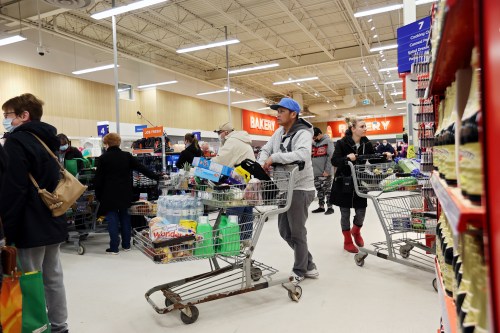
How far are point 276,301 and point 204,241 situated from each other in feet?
2.76

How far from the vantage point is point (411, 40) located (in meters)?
5.02

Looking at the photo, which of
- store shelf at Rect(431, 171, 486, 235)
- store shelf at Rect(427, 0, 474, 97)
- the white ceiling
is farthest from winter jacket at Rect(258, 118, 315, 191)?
the white ceiling

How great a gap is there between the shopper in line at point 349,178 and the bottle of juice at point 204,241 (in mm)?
2088

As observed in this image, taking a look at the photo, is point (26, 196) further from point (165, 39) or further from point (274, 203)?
point (165, 39)

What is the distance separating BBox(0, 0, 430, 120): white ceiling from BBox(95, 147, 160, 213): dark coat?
17.9 feet

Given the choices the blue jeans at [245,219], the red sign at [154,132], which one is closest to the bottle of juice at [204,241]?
the blue jeans at [245,219]

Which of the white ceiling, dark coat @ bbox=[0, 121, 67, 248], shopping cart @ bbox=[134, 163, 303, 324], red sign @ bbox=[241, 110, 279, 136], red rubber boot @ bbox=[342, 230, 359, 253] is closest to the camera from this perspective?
dark coat @ bbox=[0, 121, 67, 248]

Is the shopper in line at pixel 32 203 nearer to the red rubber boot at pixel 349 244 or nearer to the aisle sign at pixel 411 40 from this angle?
the red rubber boot at pixel 349 244

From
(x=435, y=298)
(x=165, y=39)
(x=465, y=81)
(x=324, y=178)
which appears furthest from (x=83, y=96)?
(x=465, y=81)

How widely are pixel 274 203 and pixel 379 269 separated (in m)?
1.56

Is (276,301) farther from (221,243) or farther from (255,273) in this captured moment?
(221,243)

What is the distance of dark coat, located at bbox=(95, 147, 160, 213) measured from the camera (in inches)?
193

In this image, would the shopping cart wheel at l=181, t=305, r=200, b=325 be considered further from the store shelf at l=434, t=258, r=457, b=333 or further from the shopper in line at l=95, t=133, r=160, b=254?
the shopper in line at l=95, t=133, r=160, b=254

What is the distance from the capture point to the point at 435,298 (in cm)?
308
